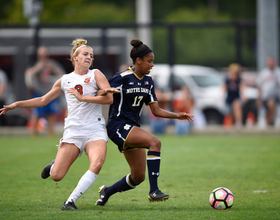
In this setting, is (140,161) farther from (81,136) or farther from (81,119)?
(81,119)

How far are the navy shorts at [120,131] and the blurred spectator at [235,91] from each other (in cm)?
1021

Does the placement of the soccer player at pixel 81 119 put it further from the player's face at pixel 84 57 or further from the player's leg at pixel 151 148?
the player's leg at pixel 151 148

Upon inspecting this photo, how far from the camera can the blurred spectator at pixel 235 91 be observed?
1559 centimetres

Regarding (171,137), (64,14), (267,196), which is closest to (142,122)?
(171,137)

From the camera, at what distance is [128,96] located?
19.5 feet

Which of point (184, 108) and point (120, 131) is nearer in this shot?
point (120, 131)

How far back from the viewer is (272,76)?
15.5 metres

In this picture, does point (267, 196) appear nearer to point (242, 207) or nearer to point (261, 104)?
point (242, 207)

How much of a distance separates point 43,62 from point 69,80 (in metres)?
9.39

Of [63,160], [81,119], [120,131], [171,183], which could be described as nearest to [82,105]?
[81,119]

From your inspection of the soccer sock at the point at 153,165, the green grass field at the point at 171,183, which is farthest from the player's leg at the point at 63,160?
the soccer sock at the point at 153,165

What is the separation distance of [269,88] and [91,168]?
37.5 ft

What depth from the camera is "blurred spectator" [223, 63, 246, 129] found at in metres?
15.6

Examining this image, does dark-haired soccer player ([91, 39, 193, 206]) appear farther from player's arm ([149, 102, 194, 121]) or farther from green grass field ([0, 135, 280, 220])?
green grass field ([0, 135, 280, 220])
